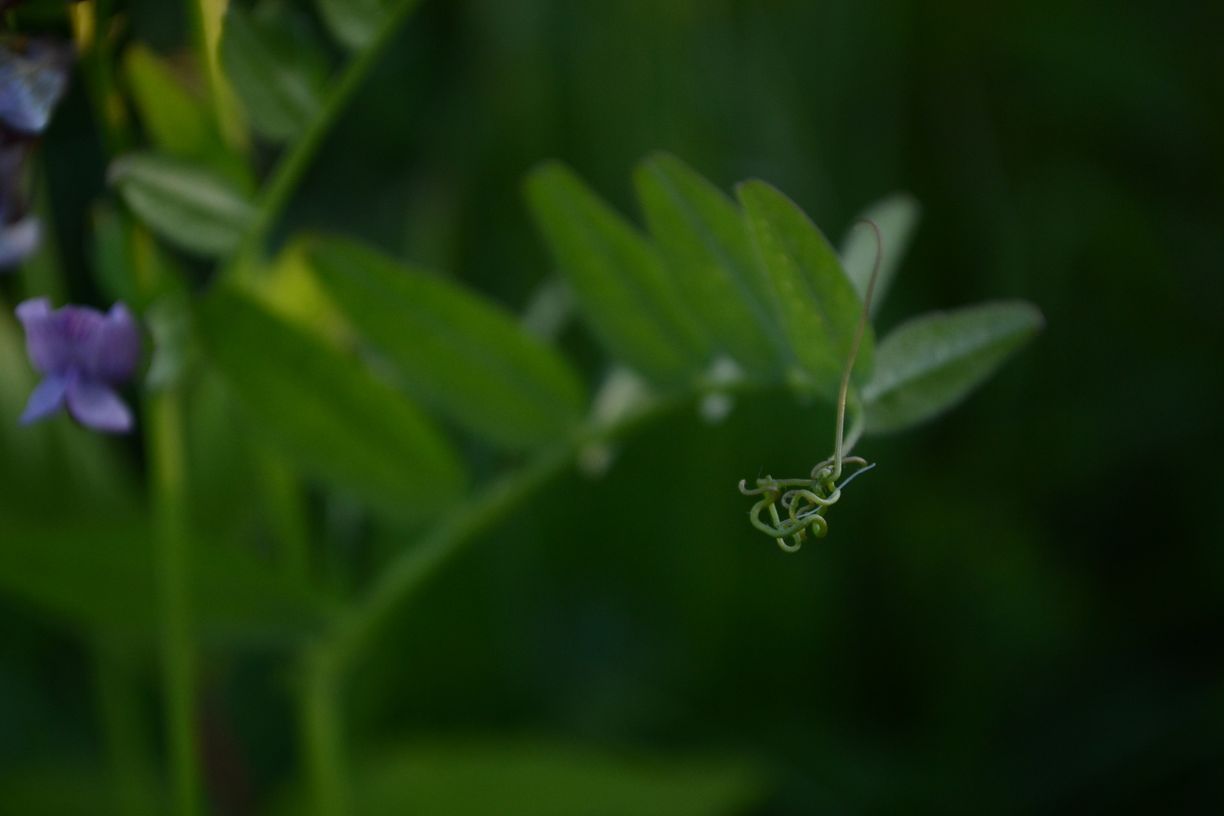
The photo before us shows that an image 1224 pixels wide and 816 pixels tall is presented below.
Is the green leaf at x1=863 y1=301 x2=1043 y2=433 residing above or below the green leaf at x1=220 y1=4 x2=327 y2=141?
below

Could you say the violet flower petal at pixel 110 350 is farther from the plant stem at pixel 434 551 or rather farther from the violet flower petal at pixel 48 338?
the plant stem at pixel 434 551

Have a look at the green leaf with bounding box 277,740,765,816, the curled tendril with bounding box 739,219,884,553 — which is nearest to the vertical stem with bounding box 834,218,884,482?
the curled tendril with bounding box 739,219,884,553

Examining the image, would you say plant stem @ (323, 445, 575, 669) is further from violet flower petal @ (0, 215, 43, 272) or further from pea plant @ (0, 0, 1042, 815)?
violet flower petal @ (0, 215, 43, 272)

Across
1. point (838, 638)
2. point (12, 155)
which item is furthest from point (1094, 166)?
point (12, 155)

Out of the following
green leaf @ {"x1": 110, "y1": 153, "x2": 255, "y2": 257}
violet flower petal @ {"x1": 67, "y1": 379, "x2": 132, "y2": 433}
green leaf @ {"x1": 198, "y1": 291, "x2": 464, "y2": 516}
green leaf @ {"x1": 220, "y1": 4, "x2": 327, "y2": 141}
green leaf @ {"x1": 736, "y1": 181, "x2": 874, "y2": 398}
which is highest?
green leaf @ {"x1": 220, "y1": 4, "x2": 327, "y2": 141}

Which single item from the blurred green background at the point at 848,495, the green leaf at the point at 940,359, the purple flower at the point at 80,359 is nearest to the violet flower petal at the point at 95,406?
the purple flower at the point at 80,359

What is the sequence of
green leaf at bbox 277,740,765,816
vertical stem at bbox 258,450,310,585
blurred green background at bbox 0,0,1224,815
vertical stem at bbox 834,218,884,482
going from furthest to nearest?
blurred green background at bbox 0,0,1224,815
green leaf at bbox 277,740,765,816
vertical stem at bbox 258,450,310,585
vertical stem at bbox 834,218,884,482

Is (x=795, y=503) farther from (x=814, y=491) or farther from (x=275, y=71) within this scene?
(x=275, y=71)
